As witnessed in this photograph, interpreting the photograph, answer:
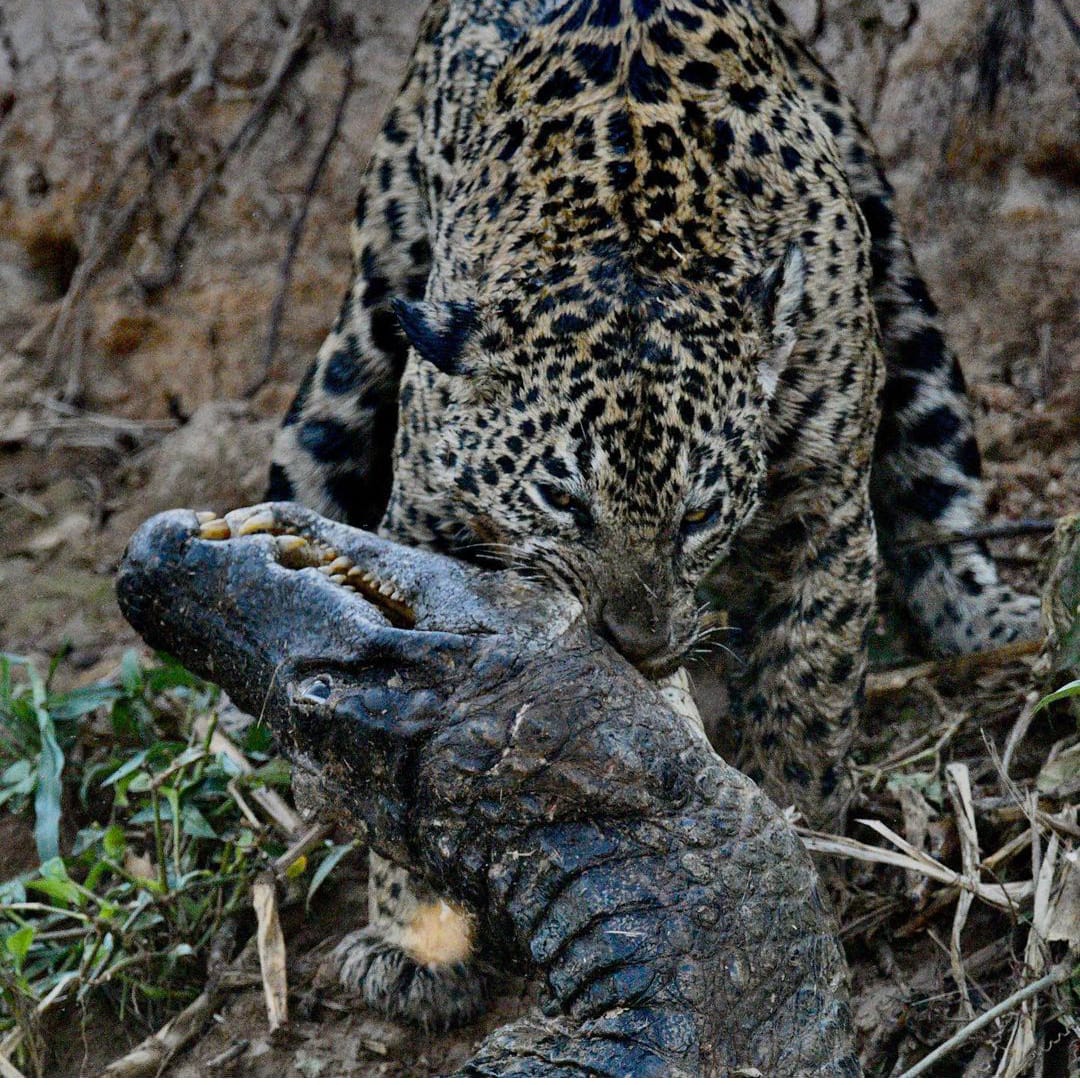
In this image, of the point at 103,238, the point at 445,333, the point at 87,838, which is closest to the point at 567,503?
the point at 445,333

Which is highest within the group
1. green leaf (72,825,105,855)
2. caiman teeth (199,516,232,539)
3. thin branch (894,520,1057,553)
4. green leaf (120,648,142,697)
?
caiman teeth (199,516,232,539)

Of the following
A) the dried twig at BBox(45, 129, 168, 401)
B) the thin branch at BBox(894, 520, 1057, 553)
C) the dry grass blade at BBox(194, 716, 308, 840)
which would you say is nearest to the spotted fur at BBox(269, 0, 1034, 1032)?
the thin branch at BBox(894, 520, 1057, 553)

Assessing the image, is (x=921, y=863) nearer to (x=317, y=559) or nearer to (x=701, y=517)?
(x=701, y=517)

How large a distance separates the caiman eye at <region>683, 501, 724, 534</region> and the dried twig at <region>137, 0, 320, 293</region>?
441cm

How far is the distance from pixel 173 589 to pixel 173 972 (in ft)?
4.61

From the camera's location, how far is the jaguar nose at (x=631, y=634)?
3.86 meters

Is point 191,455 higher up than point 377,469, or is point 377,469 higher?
point 377,469

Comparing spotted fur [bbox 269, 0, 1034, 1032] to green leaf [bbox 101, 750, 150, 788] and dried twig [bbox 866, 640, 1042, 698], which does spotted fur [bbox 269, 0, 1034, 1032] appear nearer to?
dried twig [bbox 866, 640, 1042, 698]

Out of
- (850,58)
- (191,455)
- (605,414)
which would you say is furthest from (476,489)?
(850,58)

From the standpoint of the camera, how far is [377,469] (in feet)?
18.9

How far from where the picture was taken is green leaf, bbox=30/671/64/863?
4.79 metres

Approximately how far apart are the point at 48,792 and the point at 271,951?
1.04 metres

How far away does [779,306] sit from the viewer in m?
4.29

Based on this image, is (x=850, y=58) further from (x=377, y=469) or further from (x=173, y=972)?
(x=173, y=972)
